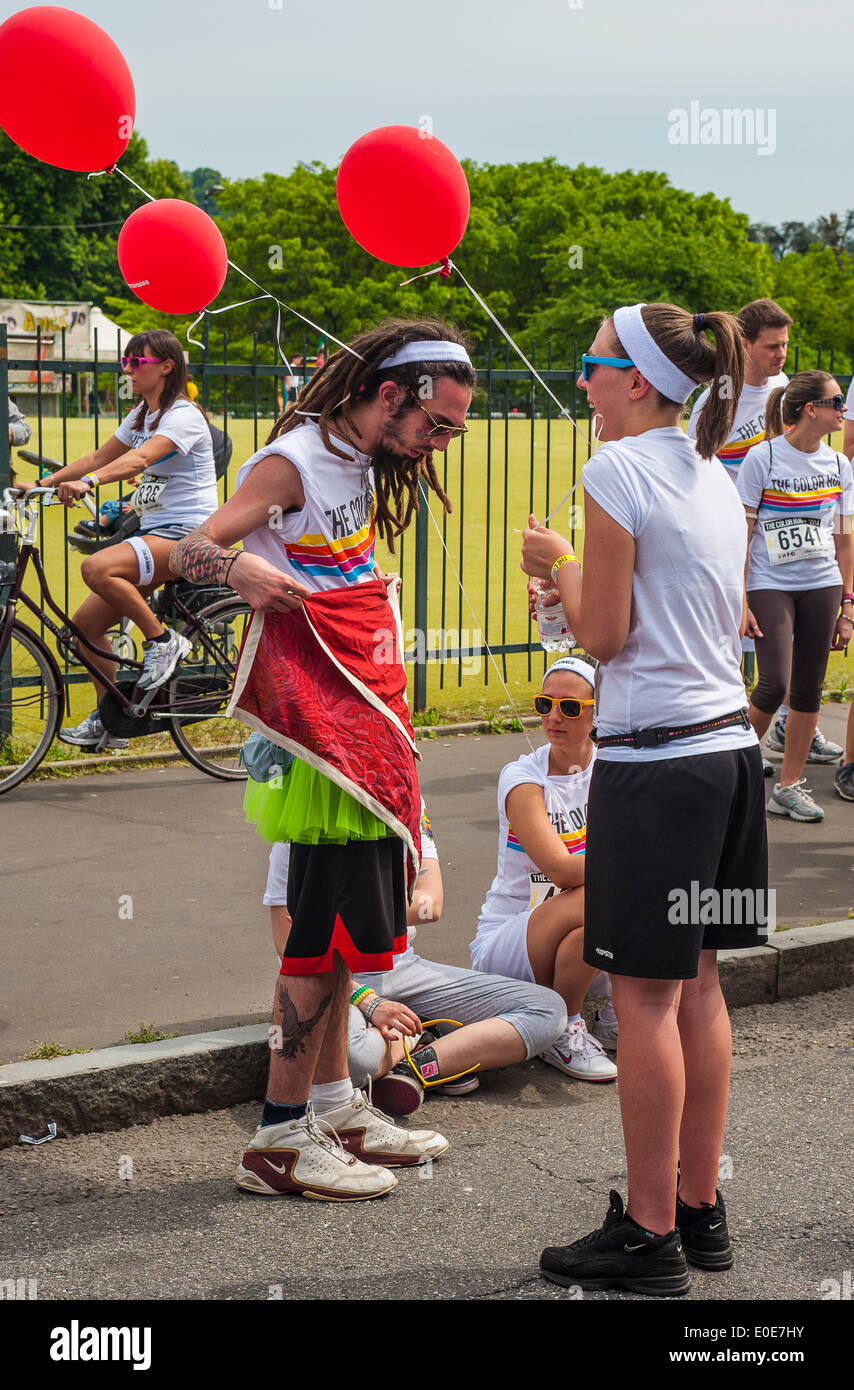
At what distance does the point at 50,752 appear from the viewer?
24.8 feet

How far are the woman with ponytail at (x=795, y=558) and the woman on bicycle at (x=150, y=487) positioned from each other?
8.65ft

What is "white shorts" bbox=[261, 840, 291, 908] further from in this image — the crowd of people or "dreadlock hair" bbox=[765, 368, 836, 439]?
"dreadlock hair" bbox=[765, 368, 836, 439]

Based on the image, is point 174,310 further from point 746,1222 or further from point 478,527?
point 478,527

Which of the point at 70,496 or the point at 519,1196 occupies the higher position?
the point at 70,496

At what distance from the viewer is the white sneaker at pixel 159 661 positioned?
22.7 ft

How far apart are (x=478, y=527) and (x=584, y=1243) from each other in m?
16.9

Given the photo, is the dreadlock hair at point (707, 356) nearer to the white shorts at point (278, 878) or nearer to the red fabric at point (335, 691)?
the red fabric at point (335, 691)

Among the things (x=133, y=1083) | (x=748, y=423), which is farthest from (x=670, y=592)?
(x=748, y=423)

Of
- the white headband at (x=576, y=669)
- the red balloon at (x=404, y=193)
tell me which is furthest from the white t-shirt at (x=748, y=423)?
the red balloon at (x=404, y=193)

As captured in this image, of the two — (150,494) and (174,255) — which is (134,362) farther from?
(174,255)

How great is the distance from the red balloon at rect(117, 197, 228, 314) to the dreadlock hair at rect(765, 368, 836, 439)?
9.53ft

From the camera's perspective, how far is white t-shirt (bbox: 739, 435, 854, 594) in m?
6.59

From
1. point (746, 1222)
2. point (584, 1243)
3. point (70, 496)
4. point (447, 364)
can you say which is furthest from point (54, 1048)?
point (70, 496)

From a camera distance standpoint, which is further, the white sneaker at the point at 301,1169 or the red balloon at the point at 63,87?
the red balloon at the point at 63,87
